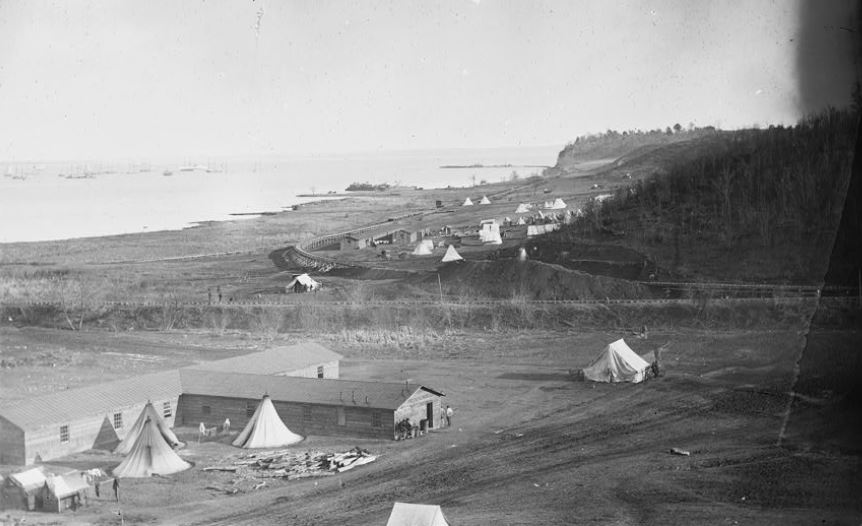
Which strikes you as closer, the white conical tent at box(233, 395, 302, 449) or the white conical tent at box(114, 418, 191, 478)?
the white conical tent at box(114, 418, 191, 478)

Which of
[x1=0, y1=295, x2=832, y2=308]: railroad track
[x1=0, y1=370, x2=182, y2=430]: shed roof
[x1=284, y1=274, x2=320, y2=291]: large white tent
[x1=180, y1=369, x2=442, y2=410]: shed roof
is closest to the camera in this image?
[x1=0, y1=370, x2=182, y2=430]: shed roof

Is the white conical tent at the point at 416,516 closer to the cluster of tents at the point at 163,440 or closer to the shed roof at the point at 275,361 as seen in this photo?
the cluster of tents at the point at 163,440

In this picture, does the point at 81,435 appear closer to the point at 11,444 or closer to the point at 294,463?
the point at 11,444

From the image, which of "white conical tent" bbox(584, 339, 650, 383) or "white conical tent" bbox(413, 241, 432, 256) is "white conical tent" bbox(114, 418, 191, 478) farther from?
"white conical tent" bbox(413, 241, 432, 256)

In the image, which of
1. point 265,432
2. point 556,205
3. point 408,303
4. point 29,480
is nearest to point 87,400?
point 265,432

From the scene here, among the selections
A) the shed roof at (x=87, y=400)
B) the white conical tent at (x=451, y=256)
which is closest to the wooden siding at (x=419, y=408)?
the shed roof at (x=87, y=400)

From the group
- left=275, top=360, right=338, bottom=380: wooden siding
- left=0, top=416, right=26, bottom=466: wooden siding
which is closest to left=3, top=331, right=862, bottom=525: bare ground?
left=275, top=360, right=338, bottom=380: wooden siding
